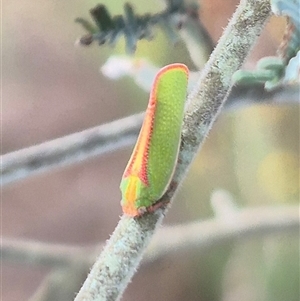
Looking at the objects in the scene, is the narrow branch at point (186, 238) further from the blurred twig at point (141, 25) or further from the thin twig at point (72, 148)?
the blurred twig at point (141, 25)

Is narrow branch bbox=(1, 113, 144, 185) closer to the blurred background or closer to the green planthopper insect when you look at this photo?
Answer: the blurred background

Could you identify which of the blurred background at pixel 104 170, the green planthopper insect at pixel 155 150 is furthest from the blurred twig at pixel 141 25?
the green planthopper insect at pixel 155 150

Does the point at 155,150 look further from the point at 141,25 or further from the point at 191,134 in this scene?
the point at 141,25

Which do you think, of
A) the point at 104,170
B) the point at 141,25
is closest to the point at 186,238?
the point at 104,170

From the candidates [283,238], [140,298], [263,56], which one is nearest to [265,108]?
[263,56]

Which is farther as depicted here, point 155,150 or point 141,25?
point 141,25
